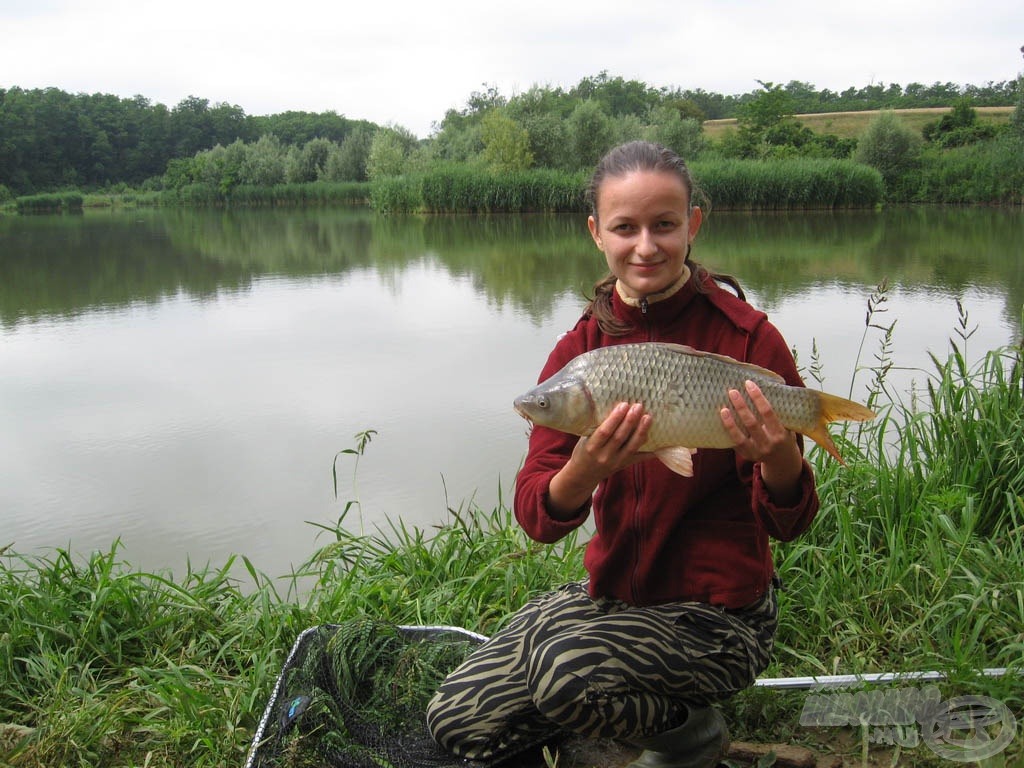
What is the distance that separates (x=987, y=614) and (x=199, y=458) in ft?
10.5

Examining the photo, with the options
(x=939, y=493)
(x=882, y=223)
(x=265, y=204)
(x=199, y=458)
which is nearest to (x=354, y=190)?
(x=265, y=204)

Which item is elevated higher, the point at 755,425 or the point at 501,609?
the point at 755,425

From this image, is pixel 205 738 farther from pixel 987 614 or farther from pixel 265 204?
pixel 265 204

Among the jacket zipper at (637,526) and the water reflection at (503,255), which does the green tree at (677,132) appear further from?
the jacket zipper at (637,526)

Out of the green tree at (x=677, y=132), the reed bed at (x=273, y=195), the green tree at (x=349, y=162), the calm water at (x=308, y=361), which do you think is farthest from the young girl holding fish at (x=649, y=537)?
the green tree at (x=349, y=162)

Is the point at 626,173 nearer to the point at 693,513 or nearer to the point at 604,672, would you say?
the point at 693,513

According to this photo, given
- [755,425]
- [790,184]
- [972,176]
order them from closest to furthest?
[755,425] → [790,184] → [972,176]

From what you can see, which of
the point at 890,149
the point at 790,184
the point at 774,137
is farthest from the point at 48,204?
the point at 890,149

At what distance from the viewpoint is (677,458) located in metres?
1.25

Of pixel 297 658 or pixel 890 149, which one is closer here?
pixel 297 658

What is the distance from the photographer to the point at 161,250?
42.1 ft

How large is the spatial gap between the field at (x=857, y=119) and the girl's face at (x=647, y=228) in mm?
30122

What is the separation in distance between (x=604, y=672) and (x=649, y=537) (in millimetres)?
226

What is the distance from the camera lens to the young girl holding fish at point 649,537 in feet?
4.32
